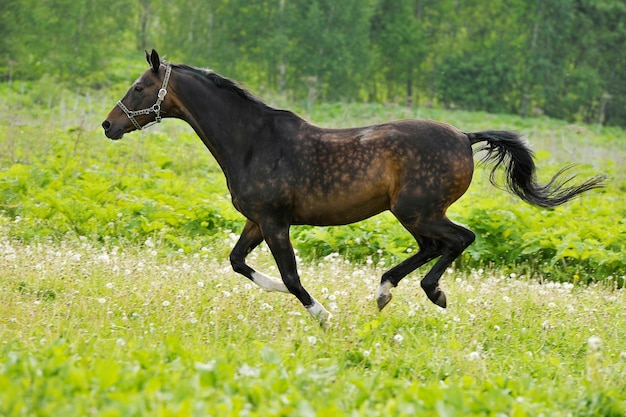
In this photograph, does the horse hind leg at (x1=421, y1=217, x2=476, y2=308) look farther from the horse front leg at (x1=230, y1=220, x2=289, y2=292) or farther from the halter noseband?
the halter noseband

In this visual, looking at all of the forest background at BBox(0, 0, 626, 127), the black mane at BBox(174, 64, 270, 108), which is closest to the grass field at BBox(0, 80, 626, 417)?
the black mane at BBox(174, 64, 270, 108)

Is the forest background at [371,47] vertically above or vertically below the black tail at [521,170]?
below

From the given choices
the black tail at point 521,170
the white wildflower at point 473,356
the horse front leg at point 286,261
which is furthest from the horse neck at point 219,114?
Answer: the white wildflower at point 473,356

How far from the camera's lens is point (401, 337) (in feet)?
19.5

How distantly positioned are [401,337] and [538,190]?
2.38 m

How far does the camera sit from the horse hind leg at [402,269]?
6965mm

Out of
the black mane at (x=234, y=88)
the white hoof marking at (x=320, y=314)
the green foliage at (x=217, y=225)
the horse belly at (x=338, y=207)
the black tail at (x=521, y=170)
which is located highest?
the black mane at (x=234, y=88)

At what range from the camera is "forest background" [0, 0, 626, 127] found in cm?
3231

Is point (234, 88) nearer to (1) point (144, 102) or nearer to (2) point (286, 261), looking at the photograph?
(1) point (144, 102)

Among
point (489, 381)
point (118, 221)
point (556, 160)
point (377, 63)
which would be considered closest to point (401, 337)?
point (489, 381)

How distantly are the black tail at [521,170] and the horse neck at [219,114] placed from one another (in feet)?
6.30

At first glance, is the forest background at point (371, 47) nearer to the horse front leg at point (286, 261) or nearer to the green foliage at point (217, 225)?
the green foliage at point (217, 225)

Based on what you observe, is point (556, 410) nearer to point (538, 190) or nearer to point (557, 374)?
point (557, 374)

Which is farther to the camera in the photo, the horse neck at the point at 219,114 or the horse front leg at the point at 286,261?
the horse neck at the point at 219,114
